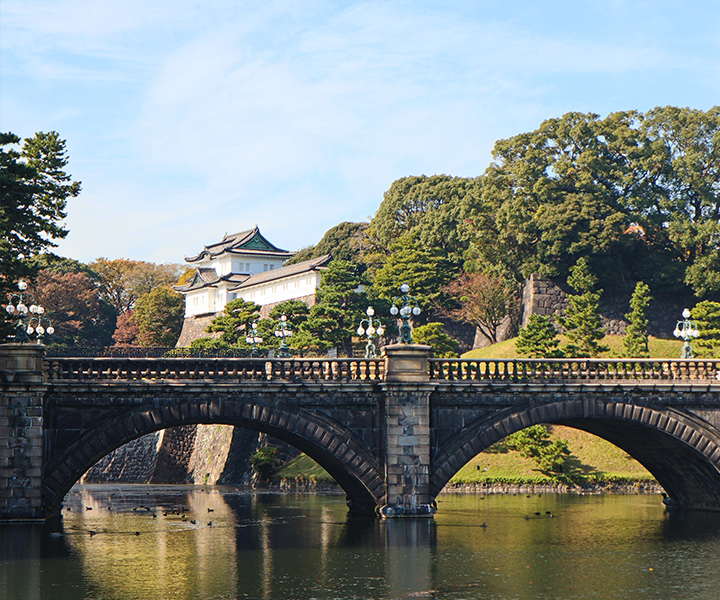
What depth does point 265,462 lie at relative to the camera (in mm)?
60844

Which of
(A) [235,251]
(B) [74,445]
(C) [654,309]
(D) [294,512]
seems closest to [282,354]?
(D) [294,512]

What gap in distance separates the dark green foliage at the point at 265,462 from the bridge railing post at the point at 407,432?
24.9 meters

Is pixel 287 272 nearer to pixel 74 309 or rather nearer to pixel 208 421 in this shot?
pixel 74 309

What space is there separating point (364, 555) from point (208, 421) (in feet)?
32.7

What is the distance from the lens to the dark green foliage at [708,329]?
6125cm

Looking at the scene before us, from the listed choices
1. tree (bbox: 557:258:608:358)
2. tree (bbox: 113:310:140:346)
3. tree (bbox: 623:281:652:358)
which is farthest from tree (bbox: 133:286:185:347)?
tree (bbox: 623:281:652:358)

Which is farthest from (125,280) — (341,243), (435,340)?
(435,340)

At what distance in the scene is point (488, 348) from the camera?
79250mm

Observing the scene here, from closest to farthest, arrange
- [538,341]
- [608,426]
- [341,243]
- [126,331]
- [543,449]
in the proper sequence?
[608,426], [543,449], [538,341], [126,331], [341,243]

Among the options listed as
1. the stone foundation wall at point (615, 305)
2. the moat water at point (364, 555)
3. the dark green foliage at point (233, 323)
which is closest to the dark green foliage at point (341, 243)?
the dark green foliage at point (233, 323)

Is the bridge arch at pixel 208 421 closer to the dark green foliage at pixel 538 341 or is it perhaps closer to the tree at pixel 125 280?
the dark green foliage at pixel 538 341

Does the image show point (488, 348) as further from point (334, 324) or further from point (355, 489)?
point (355, 489)

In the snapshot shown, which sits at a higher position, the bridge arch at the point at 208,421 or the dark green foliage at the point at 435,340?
the dark green foliage at the point at 435,340

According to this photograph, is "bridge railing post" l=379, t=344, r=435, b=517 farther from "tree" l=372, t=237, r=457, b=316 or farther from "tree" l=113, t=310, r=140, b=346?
"tree" l=113, t=310, r=140, b=346
